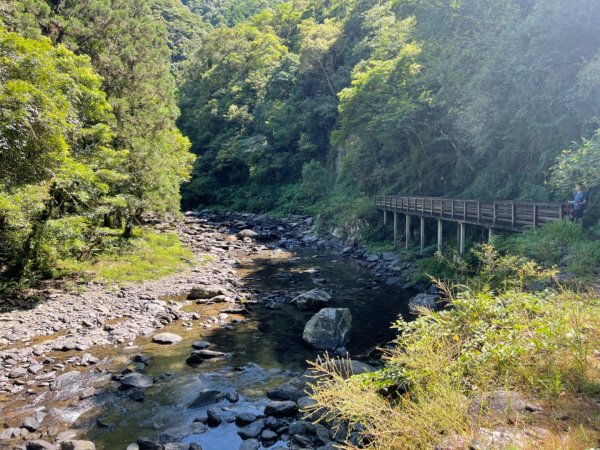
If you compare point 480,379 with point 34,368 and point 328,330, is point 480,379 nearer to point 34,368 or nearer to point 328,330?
point 328,330

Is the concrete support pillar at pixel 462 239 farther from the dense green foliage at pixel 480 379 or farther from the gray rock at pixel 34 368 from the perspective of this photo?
the gray rock at pixel 34 368

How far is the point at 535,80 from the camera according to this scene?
59.5ft

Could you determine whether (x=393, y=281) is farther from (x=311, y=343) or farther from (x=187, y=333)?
(x=187, y=333)

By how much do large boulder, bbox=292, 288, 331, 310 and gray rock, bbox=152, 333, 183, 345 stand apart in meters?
5.00

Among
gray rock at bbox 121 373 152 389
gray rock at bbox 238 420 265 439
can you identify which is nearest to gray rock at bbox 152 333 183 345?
gray rock at bbox 121 373 152 389

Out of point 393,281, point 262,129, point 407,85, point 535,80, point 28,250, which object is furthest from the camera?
point 262,129

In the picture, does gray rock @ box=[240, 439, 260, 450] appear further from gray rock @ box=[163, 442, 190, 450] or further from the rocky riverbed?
gray rock @ box=[163, 442, 190, 450]

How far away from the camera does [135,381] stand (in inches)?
376

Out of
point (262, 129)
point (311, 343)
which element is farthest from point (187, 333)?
point (262, 129)

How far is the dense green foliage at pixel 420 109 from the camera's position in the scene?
679 inches

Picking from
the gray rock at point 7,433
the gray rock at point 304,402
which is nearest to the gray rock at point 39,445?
the gray rock at point 7,433

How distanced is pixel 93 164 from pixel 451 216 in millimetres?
16300

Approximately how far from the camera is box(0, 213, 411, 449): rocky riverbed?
24.8 feet

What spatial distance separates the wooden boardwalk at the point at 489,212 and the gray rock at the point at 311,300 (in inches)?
285
